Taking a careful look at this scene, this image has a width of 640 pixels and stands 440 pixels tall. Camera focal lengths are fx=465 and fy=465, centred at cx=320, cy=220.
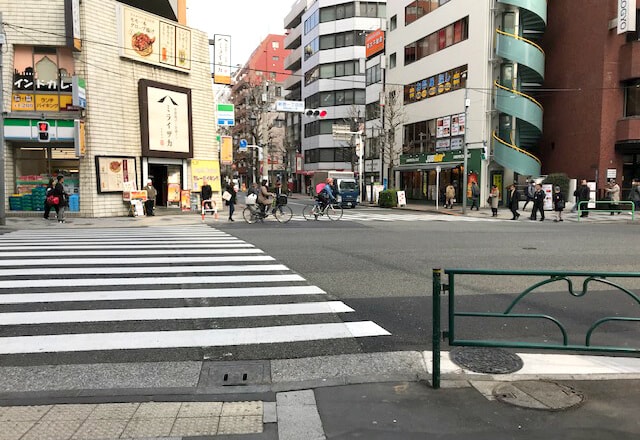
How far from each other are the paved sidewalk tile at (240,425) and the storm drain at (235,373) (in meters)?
0.65

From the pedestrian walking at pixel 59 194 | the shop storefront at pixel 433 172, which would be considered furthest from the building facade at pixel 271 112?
the pedestrian walking at pixel 59 194

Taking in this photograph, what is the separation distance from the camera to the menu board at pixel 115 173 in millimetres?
20989

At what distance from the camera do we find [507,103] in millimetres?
30828

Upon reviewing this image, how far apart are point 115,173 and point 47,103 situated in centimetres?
402

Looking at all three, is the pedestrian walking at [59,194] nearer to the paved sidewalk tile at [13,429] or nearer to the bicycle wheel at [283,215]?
the bicycle wheel at [283,215]

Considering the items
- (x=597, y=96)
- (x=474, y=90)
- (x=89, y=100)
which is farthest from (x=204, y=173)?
(x=597, y=96)

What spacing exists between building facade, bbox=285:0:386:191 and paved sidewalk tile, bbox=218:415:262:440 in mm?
54056

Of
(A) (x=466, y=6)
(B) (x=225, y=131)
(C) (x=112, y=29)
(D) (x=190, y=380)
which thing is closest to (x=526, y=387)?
(D) (x=190, y=380)

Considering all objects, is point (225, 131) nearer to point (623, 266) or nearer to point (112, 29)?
point (112, 29)

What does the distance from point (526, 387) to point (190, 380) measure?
293 cm

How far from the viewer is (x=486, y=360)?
4598mm

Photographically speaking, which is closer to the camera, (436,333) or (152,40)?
(436,333)

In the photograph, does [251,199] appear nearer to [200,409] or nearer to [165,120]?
[165,120]

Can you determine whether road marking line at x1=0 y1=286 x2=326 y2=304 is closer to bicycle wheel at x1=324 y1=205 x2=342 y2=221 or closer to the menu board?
bicycle wheel at x1=324 y1=205 x2=342 y2=221
